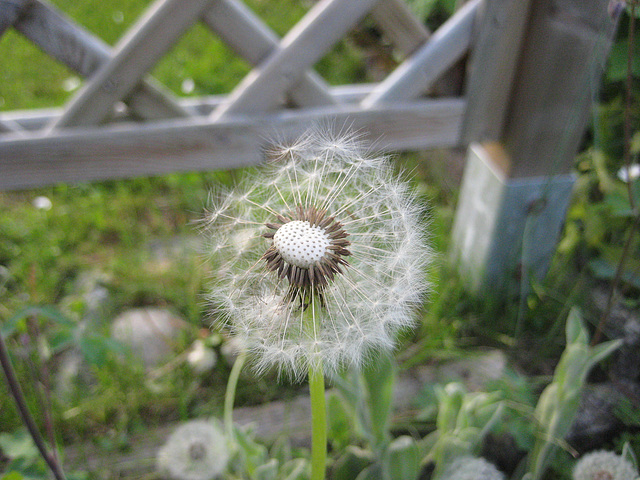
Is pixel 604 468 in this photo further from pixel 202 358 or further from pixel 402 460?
pixel 202 358

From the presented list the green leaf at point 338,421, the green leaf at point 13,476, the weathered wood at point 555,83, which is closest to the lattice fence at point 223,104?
the weathered wood at point 555,83

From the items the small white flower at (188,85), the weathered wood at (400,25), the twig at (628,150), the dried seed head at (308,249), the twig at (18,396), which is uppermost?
the small white flower at (188,85)

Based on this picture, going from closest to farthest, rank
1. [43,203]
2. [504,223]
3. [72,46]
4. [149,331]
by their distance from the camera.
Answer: [72,46] < [504,223] < [149,331] < [43,203]

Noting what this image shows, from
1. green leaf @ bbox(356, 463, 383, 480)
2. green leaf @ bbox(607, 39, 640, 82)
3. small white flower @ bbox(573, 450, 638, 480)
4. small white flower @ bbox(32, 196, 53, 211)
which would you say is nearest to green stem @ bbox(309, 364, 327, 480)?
green leaf @ bbox(356, 463, 383, 480)

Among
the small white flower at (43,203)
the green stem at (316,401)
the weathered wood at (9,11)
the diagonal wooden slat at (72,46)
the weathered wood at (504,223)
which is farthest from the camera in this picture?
the small white flower at (43,203)

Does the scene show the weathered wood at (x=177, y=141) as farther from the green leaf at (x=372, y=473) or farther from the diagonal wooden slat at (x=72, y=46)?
the green leaf at (x=372, y=473)

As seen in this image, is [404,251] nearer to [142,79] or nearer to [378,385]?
[378,385]

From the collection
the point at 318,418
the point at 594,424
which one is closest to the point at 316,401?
the point at 318,418
